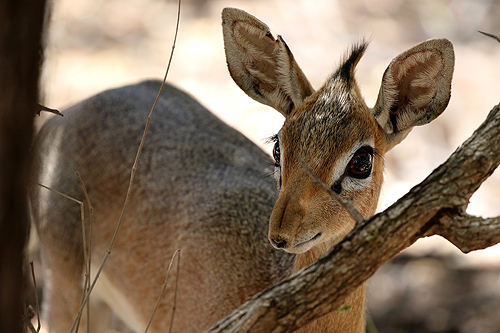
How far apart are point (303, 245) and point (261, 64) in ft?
4.23

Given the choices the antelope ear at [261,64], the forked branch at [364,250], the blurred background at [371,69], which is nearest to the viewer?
the forked branch at [364,250]

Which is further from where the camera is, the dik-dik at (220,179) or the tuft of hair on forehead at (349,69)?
the tuft of hair on forehead at (349,69)

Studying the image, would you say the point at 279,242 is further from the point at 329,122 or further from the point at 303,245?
the point at 329,122

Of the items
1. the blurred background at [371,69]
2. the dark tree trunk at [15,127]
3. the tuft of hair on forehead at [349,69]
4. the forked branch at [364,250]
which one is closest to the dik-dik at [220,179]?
the tuft of hair on forehead at [349,69]

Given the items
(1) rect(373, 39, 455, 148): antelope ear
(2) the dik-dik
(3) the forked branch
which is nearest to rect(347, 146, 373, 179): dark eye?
(2) the dik-dik

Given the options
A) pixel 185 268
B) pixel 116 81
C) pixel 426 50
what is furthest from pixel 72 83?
pixel 426 50

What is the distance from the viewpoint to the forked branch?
2.09 metres

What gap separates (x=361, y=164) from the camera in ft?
9.96

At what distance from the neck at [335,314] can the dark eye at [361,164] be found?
1.55 ft

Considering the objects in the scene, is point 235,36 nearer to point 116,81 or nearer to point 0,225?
point 0,225

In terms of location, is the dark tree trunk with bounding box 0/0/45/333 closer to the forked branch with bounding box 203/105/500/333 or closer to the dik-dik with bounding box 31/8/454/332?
the forked branch with bounding box 203/105/500/333

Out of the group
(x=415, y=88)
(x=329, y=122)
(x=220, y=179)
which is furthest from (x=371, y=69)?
(x=329, y=122)

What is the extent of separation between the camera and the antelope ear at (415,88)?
2990 mm

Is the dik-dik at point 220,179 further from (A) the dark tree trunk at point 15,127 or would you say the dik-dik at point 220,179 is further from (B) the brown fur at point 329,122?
(A) the dark tree trunk at point 15,127
